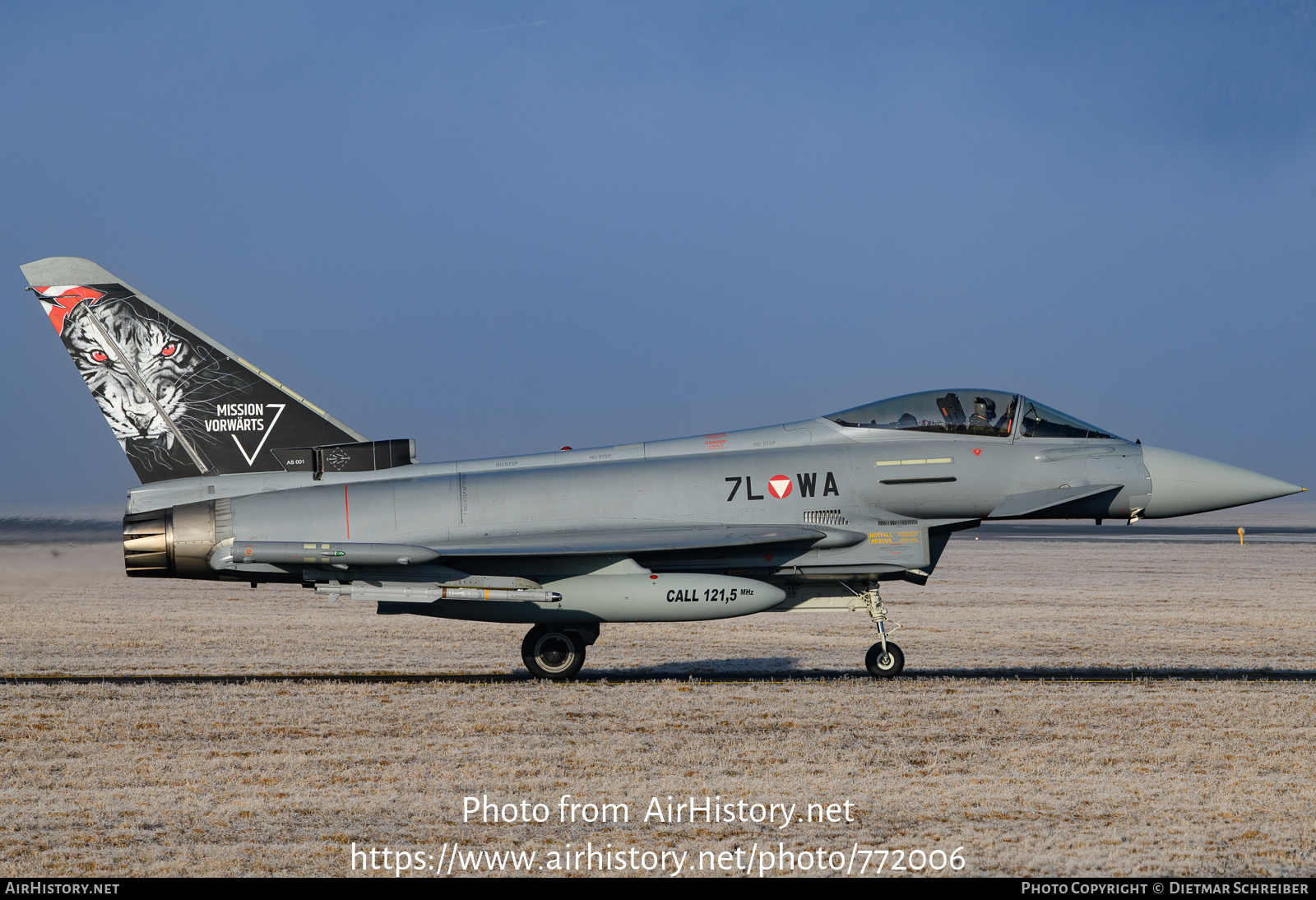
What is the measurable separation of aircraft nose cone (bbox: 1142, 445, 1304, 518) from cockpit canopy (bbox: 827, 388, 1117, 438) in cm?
79

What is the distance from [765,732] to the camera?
1120 cm

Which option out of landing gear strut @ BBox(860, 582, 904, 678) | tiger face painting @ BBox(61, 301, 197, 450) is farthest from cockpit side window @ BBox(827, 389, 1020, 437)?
tiger face painting @ BBox(61, 301, 197, 450)

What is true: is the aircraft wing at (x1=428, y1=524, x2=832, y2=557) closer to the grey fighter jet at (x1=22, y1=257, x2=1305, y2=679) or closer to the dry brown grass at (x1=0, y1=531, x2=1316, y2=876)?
the grey fighter jet at (x1=22, y1=257, x2=1305, y2=679)

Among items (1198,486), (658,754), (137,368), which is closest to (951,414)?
(1198,486)

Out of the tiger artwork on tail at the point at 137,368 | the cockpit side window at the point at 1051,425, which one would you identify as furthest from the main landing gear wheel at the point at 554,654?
the cockpit side window at the point at 1051,425

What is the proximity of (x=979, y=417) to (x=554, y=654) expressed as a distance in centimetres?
657

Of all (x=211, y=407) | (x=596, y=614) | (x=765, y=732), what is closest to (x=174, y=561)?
(x=211, y=407)

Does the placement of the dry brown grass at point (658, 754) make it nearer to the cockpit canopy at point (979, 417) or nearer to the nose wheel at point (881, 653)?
the nose wheel at point (881, 653)

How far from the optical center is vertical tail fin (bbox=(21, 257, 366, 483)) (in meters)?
15.2

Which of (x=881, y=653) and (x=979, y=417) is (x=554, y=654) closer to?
(x=881, y=653)

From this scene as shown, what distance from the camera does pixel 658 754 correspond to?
1016cm

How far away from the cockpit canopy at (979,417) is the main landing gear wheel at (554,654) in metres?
4.97

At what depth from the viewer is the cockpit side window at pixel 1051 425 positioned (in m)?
14.8

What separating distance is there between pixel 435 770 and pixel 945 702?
6.14 meters
